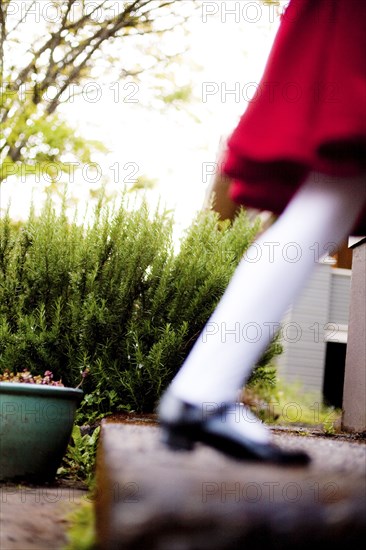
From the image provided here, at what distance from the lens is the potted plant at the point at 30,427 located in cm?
290

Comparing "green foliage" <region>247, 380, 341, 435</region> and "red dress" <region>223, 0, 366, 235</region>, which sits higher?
"red dress" <region>223, 0, 366, 235</region>

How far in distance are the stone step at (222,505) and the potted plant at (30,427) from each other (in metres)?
1.58

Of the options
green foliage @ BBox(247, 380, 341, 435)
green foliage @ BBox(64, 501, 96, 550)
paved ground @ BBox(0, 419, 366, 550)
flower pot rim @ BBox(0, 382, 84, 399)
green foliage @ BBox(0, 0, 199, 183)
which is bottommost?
green foliage @ BBox(247, 380, 341, 435)

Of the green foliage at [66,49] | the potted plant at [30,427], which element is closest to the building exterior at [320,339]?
the green foliage at [66,49]

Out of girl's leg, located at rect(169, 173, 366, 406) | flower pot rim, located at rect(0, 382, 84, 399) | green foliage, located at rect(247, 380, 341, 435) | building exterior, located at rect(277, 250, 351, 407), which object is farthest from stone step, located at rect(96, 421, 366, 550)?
building exterior, located at rect(277, 250, 351, 407)

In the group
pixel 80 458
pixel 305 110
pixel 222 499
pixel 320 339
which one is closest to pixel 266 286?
pixel 305 110

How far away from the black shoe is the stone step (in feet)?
0.13

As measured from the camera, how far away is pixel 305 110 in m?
1.72

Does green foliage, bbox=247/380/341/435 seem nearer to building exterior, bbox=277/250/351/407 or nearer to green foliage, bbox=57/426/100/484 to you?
building exterior, bbox=277/250/351/407

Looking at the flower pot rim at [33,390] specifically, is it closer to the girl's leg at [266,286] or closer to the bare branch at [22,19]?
the girl's leg at [266,286]

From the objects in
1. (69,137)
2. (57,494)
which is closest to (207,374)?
(57,494)

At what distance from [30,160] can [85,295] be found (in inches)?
126

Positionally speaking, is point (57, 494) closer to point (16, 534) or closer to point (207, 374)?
point (16, 534)

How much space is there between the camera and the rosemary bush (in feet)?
12.6
